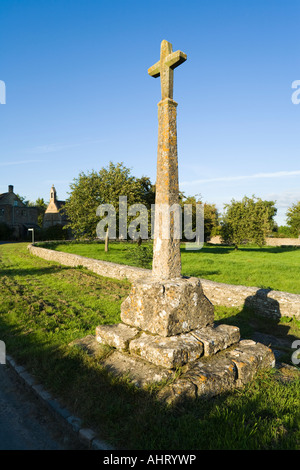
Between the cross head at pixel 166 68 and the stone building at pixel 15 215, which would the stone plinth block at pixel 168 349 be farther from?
the stone building at pixel 15 215

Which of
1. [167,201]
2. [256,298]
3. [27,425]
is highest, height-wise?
[167,201]

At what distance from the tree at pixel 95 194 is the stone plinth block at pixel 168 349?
67.5 ft

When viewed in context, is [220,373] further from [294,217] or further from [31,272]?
[294,217]

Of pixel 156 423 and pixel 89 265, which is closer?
pixel 156 423

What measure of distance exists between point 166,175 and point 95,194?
21774 millimetres

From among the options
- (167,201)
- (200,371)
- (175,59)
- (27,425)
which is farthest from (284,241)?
(27,425)

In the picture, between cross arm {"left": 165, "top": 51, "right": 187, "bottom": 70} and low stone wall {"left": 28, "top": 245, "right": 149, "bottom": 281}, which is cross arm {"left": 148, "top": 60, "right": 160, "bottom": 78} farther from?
low stone wall {"left": 28, "top": 245, "right": 149, "bottom": 281}

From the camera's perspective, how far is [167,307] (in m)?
4.24

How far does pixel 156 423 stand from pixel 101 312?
16.0 ft

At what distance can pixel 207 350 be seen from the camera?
4152 millimetres
